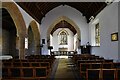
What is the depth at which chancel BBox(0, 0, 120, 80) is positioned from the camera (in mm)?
6246

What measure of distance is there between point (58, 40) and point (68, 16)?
13691mm

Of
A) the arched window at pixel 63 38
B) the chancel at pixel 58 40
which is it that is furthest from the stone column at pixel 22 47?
the arched window at pixel 63 38

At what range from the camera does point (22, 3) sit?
10.9m

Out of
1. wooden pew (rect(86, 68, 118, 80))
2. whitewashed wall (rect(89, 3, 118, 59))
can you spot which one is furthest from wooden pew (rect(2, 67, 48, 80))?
whitewashed wall (rect(89, 3, 118, 59))

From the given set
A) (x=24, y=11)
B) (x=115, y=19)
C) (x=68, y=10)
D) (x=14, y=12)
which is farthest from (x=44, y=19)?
(x=115, y=19)

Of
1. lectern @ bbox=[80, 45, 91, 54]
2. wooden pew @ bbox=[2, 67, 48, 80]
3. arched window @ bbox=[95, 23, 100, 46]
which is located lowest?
wooden pew @ bbox=[2, 67, 48, 80]

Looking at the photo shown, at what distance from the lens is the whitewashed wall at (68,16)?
18672 millimetres

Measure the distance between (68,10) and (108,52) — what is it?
8.18 meters

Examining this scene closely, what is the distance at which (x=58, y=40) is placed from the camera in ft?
106

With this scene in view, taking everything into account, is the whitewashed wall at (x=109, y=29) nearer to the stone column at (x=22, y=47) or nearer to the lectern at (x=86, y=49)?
the lectern at (x=86, y=49)

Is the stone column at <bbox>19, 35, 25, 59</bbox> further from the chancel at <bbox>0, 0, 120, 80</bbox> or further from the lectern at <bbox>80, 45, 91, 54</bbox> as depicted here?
the lectern at <bbox>80, 45, 91, 54</bbox>

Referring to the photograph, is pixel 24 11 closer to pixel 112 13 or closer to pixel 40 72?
pixel 112 13

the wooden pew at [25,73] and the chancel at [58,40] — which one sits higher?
the chancel at [58,40]

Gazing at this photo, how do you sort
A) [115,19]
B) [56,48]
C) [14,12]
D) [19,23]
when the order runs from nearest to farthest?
1. [115,19]
2. [14,12]
3. [19,23]
4. [56,48]
